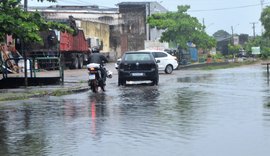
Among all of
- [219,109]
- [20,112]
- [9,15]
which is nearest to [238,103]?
[219,109]

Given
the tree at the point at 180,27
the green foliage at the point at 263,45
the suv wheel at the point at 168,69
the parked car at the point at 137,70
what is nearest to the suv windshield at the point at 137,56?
the parked car at the point at 137,70

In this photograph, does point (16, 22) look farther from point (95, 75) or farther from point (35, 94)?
point (95, 75)

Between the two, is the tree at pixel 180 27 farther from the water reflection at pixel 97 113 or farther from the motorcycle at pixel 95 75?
the water reflection at pixel 97 113

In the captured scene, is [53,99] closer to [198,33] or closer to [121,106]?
[121,106]

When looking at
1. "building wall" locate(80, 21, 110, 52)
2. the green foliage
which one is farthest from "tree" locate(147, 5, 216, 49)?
the green foliage

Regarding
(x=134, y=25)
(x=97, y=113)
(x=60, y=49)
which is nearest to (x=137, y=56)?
(x=97, y=113)

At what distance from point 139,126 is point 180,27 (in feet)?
171

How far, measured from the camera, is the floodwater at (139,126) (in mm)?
8914

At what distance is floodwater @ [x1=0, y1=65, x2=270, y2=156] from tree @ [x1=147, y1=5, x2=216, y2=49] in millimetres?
44913

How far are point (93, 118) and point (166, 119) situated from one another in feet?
5.20

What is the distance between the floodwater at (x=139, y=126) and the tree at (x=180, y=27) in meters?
44.9

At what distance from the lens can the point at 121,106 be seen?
1570 centimetres

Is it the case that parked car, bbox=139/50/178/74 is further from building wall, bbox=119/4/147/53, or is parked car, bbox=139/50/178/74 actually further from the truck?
building wall, bbox=119/4/147/53

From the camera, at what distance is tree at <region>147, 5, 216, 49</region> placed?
62.6 meters
